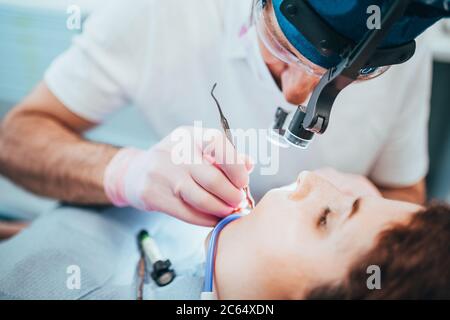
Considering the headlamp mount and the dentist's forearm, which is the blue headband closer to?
the headlamp mount

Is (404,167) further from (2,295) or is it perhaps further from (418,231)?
(2,295)

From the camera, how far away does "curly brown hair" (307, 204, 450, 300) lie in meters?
0.72

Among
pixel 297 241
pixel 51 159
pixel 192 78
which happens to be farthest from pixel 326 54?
pixel 51 159

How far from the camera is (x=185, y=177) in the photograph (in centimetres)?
88

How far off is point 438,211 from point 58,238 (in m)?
0.83

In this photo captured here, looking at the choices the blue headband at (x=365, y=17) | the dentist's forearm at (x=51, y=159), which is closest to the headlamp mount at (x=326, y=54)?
the blue headband at (x=365, y=17)

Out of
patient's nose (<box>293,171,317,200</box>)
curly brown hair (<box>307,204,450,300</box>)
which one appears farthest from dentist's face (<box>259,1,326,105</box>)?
curly brown hair (<box>307,204,450,300</box>)

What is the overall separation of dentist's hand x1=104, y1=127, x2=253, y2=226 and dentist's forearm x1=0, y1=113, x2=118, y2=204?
0.07m

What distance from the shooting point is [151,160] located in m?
0.92

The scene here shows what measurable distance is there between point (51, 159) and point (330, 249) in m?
0.74

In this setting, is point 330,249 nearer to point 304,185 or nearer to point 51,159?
point 304,185
